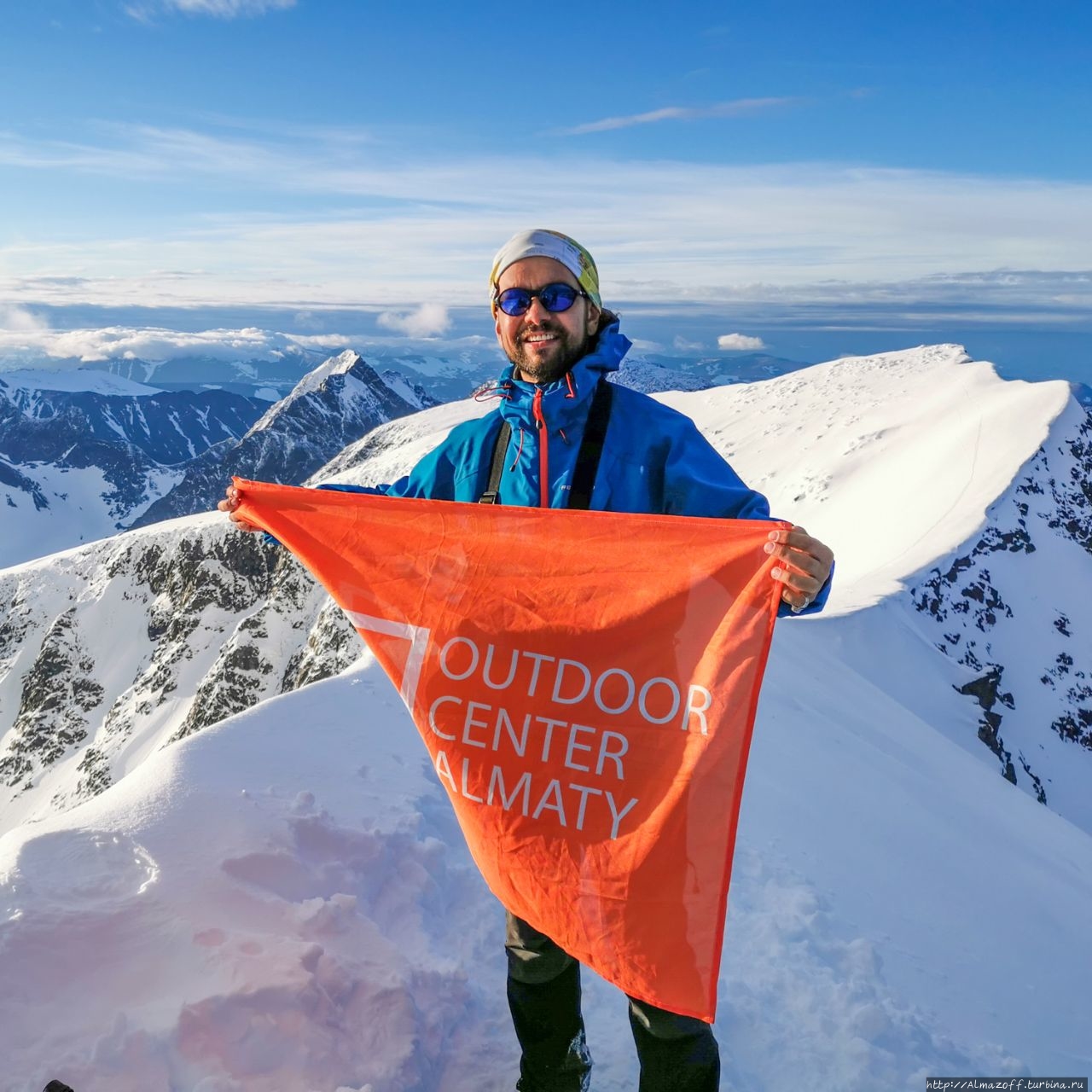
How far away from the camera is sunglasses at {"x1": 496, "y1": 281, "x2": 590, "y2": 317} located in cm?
394

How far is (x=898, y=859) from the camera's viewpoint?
8172 millimetres

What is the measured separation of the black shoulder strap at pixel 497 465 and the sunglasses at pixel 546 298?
63 cm

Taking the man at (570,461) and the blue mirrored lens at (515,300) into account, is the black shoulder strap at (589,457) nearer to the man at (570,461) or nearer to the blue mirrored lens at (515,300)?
the man at (570,461)

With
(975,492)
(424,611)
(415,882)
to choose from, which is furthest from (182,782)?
(975,492)

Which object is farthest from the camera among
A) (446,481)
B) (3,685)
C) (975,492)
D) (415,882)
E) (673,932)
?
(3,685)

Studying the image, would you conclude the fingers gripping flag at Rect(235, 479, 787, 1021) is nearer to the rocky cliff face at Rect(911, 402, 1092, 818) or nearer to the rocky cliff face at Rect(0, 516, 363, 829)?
the rocky cliff face at Rect(911, 402, 1092, 818)

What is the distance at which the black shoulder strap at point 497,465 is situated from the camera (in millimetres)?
4113

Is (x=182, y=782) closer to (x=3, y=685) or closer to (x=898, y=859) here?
(x=898, y=859)

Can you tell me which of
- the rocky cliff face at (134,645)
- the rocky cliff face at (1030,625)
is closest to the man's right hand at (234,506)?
the rocky cliff face at (1030,625)

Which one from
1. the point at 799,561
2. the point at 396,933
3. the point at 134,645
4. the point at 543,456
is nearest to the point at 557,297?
the point at 543,456

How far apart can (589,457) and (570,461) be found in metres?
0.11

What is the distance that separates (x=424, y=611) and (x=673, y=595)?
1393 millimetres

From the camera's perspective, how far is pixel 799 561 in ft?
11.1

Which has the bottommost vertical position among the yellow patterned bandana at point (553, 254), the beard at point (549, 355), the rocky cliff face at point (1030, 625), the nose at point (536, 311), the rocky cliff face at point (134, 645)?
the rocky cliff face at point (134, 645)
